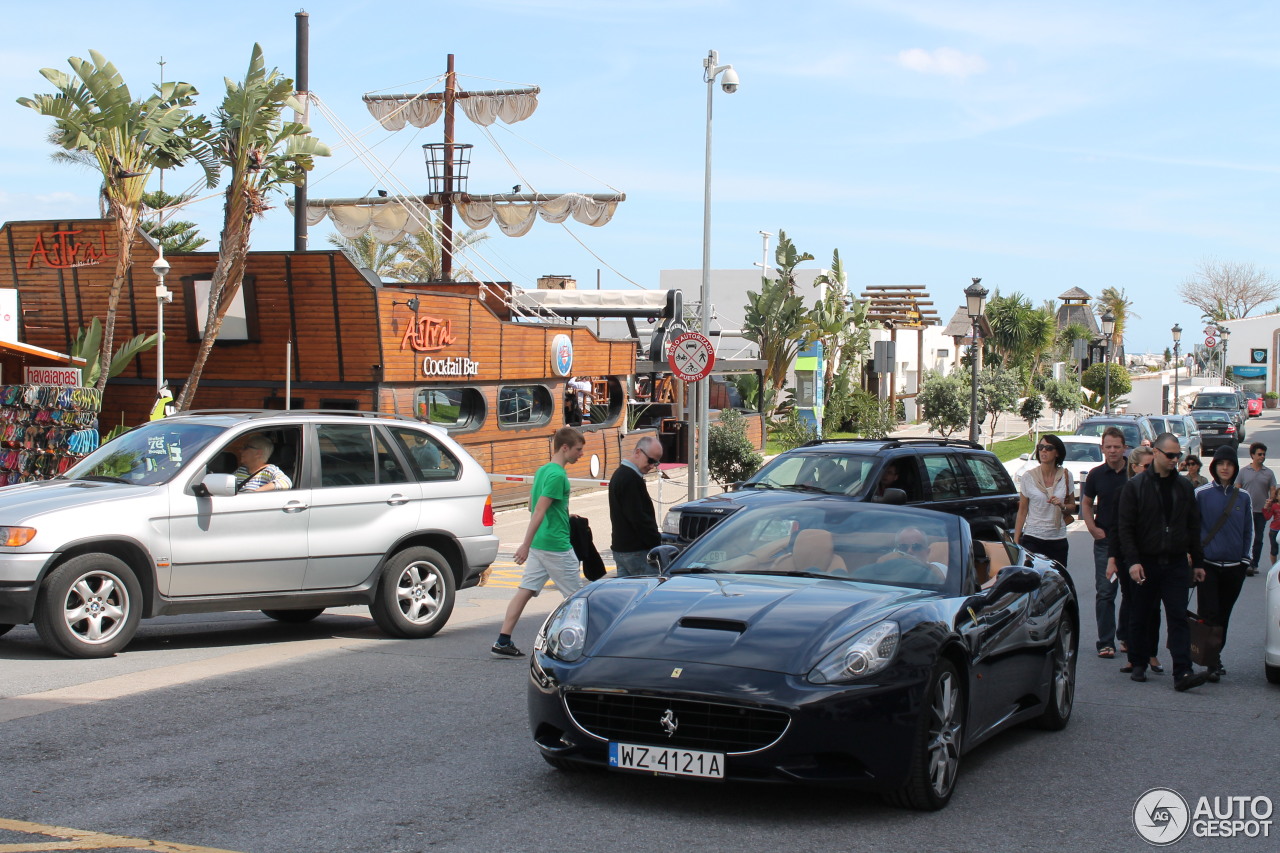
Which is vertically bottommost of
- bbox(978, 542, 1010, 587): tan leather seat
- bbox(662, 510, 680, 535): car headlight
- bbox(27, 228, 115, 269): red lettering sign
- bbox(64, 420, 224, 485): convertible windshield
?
bbox(662, 510, 680, 535): car headlight

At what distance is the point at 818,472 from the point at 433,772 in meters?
8.22

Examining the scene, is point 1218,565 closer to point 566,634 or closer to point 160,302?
point 566,634

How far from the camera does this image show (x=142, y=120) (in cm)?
2002

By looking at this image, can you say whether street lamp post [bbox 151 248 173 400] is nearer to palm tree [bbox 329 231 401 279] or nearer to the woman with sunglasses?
the woman with sunglasses

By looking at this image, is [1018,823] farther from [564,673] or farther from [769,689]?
[564,673]

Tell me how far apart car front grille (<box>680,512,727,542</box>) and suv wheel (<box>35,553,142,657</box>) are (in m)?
5.60

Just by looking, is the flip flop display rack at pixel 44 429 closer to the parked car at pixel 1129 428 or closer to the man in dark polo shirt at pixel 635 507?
the man in dark polo shirt at pixel 635 507

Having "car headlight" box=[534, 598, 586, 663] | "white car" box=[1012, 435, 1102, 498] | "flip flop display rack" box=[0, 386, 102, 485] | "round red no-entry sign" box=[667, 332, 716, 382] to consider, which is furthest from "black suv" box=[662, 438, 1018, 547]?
"flip flop display rack" box=[0, 386, 102, 485]

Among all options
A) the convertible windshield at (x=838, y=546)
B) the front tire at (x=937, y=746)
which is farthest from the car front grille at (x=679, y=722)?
the convertible windshield at (x=838, y=546)

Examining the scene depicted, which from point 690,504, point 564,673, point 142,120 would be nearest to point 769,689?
point 564,673

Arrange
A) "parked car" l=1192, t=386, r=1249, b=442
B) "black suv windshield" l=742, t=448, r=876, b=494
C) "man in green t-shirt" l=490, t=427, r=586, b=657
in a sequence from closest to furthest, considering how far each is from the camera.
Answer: "man in green t-shirt" l=490, t=427, r=586, b=657 < "black suv windshield" l=742, t=448, r=876, b=494 < "parked car" l=1192, t=386, r=1249, b=442

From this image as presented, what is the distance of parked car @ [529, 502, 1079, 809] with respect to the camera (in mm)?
5281

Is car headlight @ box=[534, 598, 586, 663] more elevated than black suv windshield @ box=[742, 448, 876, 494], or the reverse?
black suv windshield @ box=[742, 448, 876, 494]

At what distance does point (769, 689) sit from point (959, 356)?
214 ft
